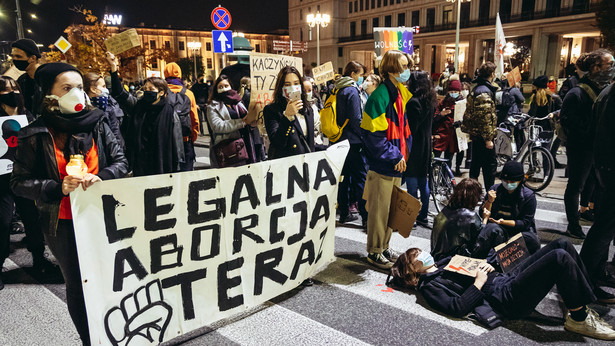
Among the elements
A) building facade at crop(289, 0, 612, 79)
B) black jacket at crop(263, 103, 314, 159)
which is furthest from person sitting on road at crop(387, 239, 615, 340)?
building facade at crop(289, 0, 612, 79)

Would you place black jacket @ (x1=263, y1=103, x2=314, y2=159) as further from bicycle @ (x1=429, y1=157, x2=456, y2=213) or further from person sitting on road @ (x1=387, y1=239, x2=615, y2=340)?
bicycle @ (x1=429, y1=157, x2=456, y2=213)

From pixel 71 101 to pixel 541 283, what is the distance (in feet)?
11.6

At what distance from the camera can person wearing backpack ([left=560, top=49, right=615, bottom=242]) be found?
497 centimetres

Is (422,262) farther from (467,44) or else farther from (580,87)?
(467,44)

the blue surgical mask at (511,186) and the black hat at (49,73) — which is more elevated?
the black hat at (49,73)

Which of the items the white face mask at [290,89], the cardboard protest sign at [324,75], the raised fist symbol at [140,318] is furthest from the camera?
the cardboard protest sign at [324,75]

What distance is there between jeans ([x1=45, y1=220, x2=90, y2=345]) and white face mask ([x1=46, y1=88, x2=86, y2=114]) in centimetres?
68

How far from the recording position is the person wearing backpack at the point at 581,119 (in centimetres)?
497

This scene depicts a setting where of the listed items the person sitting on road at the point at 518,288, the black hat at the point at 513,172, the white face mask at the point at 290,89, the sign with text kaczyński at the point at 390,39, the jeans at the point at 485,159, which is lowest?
the person sitting on road at the point at 518,288

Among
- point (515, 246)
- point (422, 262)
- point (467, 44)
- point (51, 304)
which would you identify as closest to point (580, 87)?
point (515, 246)

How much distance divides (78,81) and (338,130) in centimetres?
389

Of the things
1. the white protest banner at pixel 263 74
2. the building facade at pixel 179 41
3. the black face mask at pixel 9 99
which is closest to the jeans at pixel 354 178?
the white protest banner at pixel 263 74

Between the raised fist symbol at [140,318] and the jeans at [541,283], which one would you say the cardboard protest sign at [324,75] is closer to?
the jeans at [541,283]

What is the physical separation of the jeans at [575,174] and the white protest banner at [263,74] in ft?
11.8
